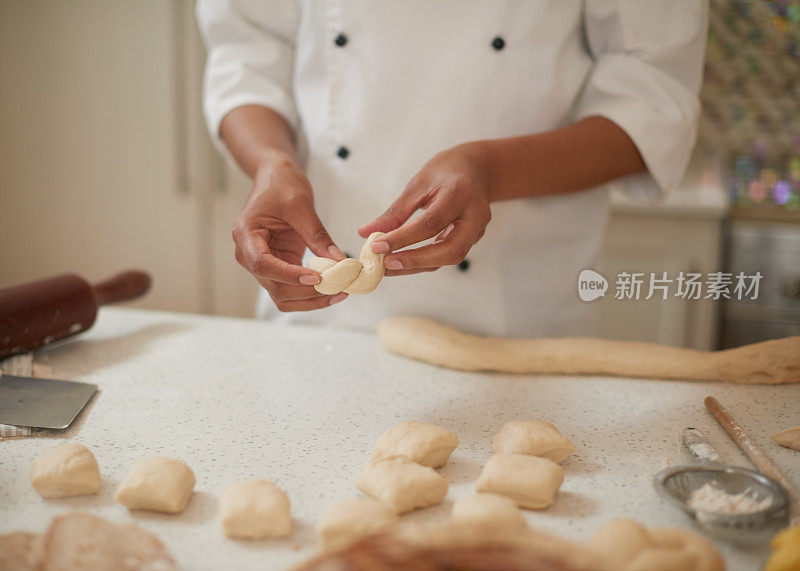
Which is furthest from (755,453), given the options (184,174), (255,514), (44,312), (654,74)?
(184,174)

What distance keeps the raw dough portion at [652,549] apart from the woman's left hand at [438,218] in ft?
1.38

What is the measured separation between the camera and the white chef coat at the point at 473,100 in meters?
1.20

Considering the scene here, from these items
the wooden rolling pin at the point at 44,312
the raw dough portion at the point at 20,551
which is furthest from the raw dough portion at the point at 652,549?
the wooden rolling pin at the point at 44,312

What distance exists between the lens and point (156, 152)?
254 centimetres

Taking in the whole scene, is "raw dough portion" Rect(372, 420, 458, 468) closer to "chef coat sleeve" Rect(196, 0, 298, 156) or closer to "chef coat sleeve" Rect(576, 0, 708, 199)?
"chef coat sleeve" Rect(576, 0, 708, 199)

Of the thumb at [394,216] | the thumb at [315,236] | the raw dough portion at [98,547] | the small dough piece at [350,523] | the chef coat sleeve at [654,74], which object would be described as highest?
the chef coat sleeve at [654,74]

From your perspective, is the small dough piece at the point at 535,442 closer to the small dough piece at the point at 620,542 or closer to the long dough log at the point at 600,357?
the small dough piece at the point at 620,542

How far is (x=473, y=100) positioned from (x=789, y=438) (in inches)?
30.3

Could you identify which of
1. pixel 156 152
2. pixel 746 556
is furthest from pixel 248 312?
pixel 746 556

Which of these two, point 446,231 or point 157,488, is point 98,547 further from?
point 446,231

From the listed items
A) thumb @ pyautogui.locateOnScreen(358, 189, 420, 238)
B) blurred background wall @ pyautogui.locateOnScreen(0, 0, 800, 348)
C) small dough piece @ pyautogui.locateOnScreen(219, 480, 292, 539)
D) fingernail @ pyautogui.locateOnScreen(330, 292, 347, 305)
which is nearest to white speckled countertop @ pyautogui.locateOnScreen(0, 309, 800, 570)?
small dough piece @ pyautogui.locateOnScreen(219, 480, 292, 539)

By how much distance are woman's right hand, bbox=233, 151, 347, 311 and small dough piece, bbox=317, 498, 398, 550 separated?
1.12 feet

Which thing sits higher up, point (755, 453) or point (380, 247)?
point (380, 247)

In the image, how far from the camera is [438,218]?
901 mm
